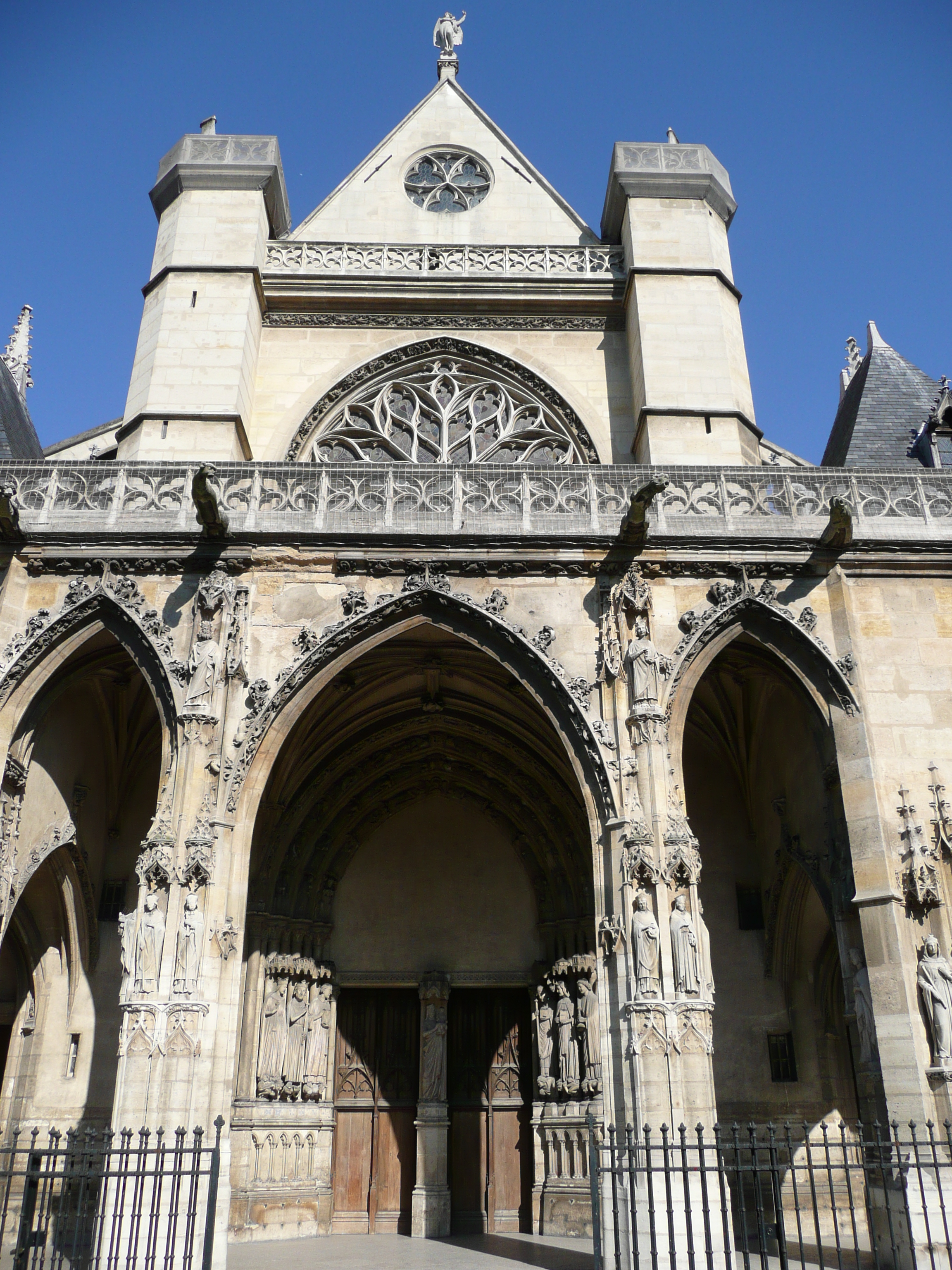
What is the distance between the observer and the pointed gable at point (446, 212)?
52.6 ft

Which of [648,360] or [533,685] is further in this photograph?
[648,360]

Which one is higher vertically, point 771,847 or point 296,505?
point 296,505

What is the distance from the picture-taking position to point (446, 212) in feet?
53.7

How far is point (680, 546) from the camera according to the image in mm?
10047

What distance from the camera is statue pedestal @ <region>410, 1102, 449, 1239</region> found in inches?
439

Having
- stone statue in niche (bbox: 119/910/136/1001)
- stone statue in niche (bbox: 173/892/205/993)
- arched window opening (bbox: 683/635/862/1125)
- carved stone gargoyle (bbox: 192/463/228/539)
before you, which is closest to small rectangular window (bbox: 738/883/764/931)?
arched window opening (bbox: 683/635/862/1125)

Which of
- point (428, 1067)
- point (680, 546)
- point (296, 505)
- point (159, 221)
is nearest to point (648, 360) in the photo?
point (680, 546)

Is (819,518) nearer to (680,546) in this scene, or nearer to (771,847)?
(680,546)

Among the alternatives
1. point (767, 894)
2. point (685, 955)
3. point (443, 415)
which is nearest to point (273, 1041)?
Answer: point (685, 955)

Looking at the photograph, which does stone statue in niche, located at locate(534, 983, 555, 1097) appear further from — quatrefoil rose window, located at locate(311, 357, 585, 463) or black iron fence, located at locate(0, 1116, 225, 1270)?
quatrefoil rose window, located at locate(311, 357, 585, 463)

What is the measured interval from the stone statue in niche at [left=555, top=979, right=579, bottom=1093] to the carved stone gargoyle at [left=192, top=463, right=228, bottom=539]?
6.03 m

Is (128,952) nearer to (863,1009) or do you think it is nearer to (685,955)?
(685,955)

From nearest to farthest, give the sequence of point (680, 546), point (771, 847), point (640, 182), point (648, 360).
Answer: point (680, 546) → point (771, 847) → point (648, 360) → point (640, 182)

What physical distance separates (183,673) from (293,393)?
20.3ft
